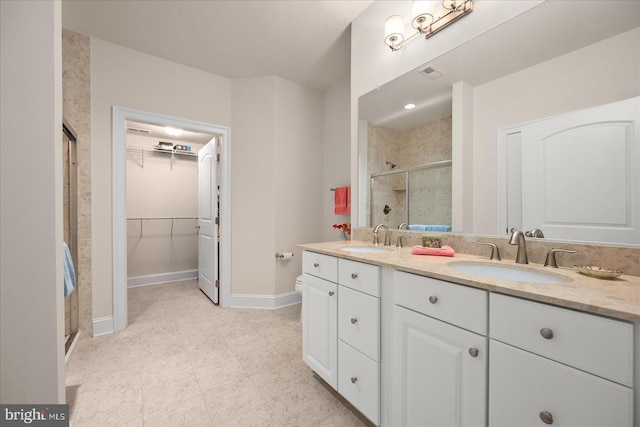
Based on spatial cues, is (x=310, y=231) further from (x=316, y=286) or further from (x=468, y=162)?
(x=468, y=162)

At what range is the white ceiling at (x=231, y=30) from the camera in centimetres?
190

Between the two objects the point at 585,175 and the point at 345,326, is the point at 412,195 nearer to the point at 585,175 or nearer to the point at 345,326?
the point at 585,175

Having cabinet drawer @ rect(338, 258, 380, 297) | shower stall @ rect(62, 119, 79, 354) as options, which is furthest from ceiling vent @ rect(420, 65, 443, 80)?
shower stall @ rect(62, 119, 79, 354)

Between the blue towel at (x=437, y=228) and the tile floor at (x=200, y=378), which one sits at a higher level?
the blue towel at (x=437, y=228)

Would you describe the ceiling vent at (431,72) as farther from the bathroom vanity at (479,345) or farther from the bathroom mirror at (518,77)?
the bathroom vanity at (479,345)

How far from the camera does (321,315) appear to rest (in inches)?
57.9

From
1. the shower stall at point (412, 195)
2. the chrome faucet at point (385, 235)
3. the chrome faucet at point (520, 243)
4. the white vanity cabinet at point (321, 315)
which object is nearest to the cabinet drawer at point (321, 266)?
the white vanity cabinet at point (321, 315)

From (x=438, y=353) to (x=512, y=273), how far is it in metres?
0.49

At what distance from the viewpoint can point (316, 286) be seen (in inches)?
59.9

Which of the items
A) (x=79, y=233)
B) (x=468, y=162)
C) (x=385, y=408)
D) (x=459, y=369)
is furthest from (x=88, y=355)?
(x=468, y=162)

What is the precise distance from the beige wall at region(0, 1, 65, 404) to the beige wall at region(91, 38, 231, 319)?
176 centimetres

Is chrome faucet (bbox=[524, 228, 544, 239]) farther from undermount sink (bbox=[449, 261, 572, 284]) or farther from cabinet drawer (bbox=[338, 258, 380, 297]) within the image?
cabinet drawer (bbox=[338, 258, 380, 297])

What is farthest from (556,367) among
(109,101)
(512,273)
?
(109,101)

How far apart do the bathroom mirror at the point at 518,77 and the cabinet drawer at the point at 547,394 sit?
0.62 metres
